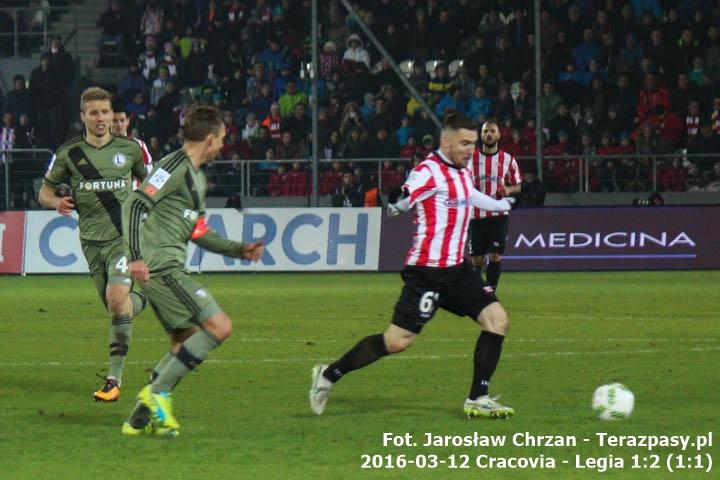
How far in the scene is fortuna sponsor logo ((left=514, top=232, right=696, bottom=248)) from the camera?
24.6 metres

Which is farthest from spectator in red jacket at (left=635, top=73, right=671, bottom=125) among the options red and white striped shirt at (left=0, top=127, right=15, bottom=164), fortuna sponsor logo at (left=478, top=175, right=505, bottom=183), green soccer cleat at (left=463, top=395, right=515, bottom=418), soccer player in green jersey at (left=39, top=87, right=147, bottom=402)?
green soccer cleat at (left=463, top=395, right=515, bottom=418)

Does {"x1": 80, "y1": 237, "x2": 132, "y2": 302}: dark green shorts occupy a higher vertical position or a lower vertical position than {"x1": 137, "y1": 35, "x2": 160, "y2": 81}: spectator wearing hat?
lower

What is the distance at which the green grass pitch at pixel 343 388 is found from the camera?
7664 mm

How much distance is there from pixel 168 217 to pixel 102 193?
7.25ft

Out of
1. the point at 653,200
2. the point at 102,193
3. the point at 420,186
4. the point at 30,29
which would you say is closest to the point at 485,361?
the point at 420,186

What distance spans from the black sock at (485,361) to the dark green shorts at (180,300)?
1.63m

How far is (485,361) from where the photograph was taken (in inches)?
362

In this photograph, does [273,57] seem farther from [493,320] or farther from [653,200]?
[493,320]

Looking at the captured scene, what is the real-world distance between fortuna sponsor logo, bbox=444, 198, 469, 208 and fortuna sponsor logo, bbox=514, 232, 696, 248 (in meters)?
15.6

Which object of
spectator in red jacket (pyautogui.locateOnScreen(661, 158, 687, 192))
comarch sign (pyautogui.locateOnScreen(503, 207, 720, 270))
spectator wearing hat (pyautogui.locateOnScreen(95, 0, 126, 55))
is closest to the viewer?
comarch sign (pyautogui.locateOnScreen(503, 207, 720, 270))

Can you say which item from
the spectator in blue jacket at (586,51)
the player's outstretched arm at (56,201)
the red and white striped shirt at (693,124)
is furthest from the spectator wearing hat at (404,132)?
the player's outstretched arm at (56,201)

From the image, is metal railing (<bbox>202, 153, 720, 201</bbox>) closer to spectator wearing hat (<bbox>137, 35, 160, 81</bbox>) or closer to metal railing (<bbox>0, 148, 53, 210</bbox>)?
metal railing (<bbox>0, 148, 53, 210</bbox>)

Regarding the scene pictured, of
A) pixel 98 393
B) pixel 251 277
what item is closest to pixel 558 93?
pixel 251 277

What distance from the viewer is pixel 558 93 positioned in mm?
28547
